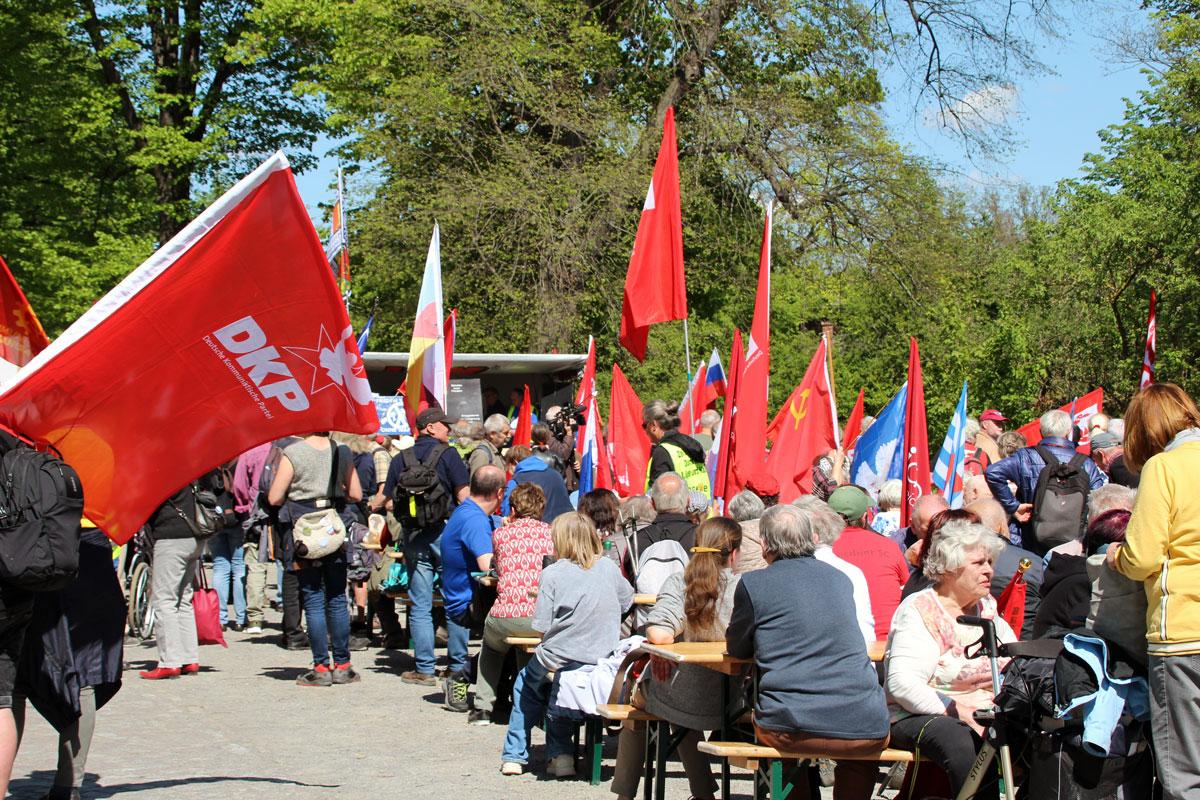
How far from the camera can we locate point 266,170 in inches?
229

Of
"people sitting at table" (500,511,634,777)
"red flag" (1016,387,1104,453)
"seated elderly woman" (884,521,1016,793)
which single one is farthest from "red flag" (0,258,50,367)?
"red flag" (1016,387,1104,453)

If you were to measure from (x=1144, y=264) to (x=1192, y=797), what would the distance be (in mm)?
19956

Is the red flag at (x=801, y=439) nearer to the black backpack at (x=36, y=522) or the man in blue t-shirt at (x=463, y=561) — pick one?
the man in blue t-shirt at (x=463, y=561)

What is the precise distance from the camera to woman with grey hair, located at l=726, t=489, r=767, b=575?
789 cm

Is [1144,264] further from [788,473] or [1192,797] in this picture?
[1192,797]

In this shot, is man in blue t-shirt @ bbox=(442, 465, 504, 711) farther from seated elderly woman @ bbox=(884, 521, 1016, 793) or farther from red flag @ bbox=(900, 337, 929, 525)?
seated elderly woman @ bbox=(884, 521, 1016, 793)

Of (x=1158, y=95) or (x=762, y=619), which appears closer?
(x=762, y=619)

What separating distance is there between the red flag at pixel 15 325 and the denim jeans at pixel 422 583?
12.7 ft

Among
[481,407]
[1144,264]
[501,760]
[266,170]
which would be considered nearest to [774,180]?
[1144,264]

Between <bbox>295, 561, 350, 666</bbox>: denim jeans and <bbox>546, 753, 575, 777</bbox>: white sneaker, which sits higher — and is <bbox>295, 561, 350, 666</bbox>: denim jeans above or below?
above

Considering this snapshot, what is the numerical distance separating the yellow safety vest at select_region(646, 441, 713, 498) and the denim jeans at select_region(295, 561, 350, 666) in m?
2.36

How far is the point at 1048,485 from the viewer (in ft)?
31.0

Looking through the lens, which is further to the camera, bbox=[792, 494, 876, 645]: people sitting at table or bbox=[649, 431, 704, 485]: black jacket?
bbox=[649, 431, 704, 485]: black jacket

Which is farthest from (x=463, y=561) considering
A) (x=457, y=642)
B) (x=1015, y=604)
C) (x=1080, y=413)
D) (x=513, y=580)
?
(x=1080, y=413)
